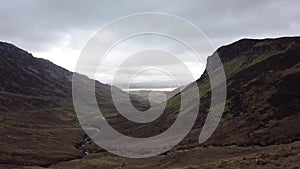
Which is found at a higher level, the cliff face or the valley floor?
the cliff face

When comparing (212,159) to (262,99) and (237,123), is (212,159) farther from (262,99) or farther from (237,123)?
(262,99)

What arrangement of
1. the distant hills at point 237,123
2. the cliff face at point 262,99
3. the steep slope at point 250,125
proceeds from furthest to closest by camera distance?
the distant hills at point 237,123 → the cliff face at point 262,99 → the steep slope at point 250,125

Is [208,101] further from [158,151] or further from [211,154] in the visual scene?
[211,154]

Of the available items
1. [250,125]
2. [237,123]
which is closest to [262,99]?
[237,123]

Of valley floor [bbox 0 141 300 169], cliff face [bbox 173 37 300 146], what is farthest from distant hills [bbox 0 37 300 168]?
valley floor [bbox 0 141 300 169]

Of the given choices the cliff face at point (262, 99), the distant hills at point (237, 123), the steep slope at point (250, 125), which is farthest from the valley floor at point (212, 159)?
the cliff face at point (262, 99)

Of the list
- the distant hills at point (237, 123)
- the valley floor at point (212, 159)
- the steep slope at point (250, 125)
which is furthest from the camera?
the distant hills at point (237, 123)

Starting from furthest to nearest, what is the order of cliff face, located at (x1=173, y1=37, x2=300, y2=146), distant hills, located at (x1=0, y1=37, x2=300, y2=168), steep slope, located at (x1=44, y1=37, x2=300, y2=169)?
distant hills, located at (x1=0, y1=37, x2=300, y2=168) < cliff face, located at (x1=173, y1=37, x2=300, y2=146) < steep slope, located at (x1=44, y1=37, x2=300, y2=169)

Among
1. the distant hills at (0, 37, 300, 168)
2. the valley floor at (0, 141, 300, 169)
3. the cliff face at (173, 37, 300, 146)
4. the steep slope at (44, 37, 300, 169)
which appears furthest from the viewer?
the distant hills at (0, 37, 300, 168)

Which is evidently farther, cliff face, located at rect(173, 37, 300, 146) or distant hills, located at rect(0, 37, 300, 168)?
distant hills, located at rect(0, 37, 300, 168)

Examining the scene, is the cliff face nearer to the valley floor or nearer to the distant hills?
the distant hills

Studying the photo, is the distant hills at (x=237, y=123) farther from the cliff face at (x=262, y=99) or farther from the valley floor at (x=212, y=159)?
the valley floor at (x=212, y=159)

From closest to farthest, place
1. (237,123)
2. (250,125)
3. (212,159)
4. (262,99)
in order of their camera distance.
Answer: (212,159), (250,125), (237,123), (262,99)

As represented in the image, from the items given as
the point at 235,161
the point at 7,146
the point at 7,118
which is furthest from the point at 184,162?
the point at 7,118
